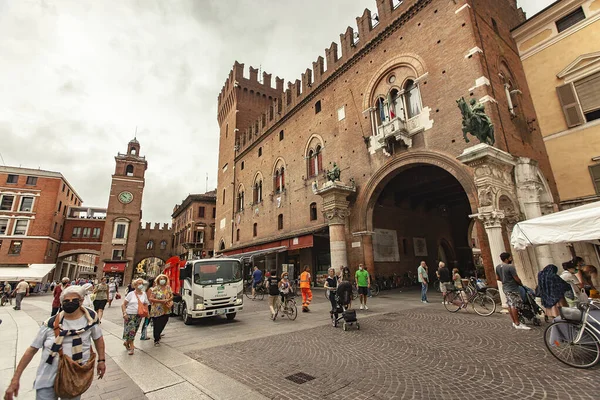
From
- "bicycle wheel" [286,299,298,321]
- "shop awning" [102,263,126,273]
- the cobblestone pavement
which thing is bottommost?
the cobblestone pavement

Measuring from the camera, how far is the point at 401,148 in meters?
13.5

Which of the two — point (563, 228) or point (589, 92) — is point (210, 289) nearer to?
point (563, 228)

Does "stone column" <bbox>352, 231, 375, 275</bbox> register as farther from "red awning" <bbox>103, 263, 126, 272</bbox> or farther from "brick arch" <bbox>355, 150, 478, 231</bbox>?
"red awning" <bbox>103, 263, 126, 272</bbox>

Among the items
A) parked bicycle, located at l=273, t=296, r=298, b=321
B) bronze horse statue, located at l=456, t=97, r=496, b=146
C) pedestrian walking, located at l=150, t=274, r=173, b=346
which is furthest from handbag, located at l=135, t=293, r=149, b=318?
bronze horse statue, located at l=456, t=97, r=496, b=146

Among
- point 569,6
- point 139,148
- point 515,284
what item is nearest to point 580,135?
point 569,6

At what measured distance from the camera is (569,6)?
13.3 meters

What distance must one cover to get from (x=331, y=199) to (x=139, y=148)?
42864 millimetres

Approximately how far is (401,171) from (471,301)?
6735 mm

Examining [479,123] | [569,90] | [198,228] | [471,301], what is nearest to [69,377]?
[471,301]

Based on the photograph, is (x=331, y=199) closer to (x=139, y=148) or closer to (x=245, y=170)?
(x=245, y=170)

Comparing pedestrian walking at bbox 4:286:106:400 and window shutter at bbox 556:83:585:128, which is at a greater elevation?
window shutter at bbox 556:83:585:128

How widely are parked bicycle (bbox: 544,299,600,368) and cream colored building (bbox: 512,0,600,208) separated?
1093 centimetres

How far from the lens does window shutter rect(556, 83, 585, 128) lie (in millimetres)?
12594

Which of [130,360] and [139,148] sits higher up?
[139,148]
